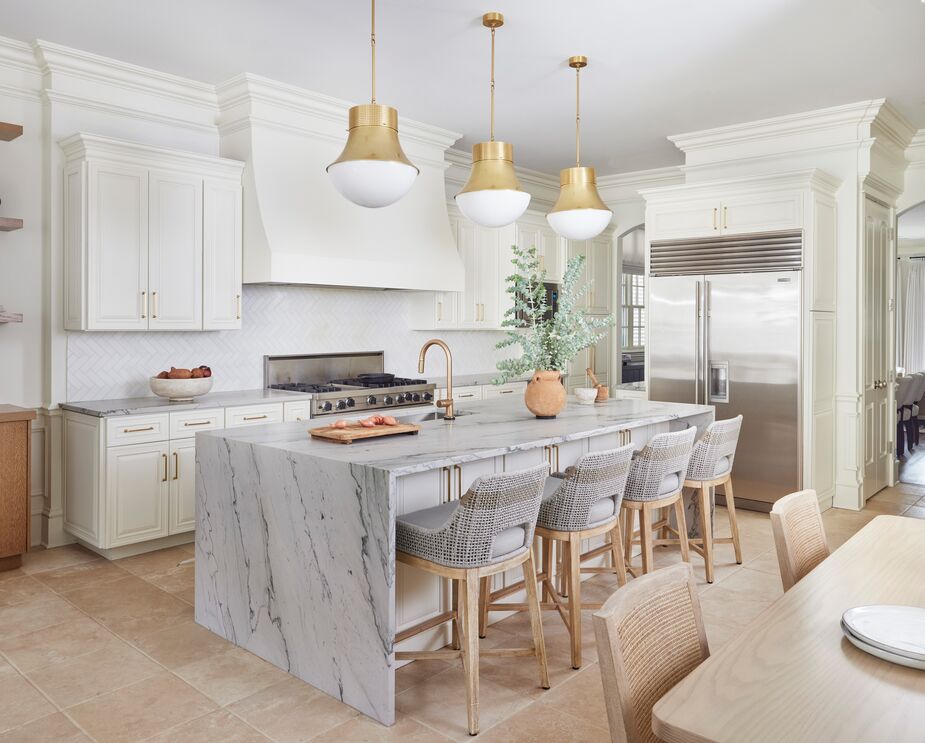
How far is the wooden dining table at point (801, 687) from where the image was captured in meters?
1.09

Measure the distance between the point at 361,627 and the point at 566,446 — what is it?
1.52 meters

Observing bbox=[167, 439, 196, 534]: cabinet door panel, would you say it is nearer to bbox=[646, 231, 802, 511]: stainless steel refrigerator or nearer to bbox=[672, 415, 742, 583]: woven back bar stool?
bbox=[672, 415, 742, 583]: woven back bar stool

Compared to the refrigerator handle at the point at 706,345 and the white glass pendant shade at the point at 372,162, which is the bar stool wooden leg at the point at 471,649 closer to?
the white glass pendant shade at the point at 372,162

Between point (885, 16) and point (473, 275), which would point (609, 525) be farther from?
point (473, 275)

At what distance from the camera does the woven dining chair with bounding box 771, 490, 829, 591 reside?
1.98 metres

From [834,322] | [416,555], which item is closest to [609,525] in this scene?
[416,555]

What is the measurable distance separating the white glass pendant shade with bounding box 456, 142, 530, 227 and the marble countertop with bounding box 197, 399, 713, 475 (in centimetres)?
103

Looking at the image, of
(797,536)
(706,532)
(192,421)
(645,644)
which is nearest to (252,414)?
(192,421)

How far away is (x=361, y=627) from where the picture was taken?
2529 millimetres

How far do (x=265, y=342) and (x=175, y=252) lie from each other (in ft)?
3.28

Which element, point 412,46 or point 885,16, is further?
point 412,46

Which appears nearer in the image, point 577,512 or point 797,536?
point 797,536

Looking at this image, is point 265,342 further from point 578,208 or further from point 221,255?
point 578,208

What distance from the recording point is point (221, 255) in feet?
15.9
